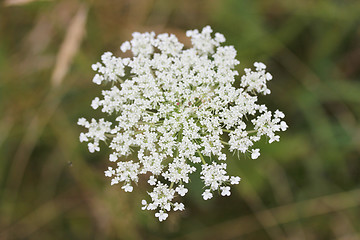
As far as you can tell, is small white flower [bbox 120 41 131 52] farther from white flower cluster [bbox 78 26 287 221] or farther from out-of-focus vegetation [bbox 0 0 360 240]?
out-of-focus vegetation [bbox 0 0 360 240]

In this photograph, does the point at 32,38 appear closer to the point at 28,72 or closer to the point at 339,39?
the point at 28,72

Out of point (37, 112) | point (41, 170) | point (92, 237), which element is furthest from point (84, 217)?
point (37, 112)

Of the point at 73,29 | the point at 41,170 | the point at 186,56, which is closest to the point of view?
the point at 186,56

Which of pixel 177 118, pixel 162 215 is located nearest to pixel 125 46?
pixel 177 118

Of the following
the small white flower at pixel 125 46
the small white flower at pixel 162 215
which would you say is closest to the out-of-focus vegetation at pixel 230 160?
the small white flower at pixel 125 46

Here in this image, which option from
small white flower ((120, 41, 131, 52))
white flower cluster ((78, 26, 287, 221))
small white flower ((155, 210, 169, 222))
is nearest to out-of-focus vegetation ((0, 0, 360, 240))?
small white flower ((120, 41, 131, 52))

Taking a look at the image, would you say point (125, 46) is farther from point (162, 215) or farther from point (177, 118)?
point (162, 215)

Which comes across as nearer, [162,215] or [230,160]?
[162,215]
